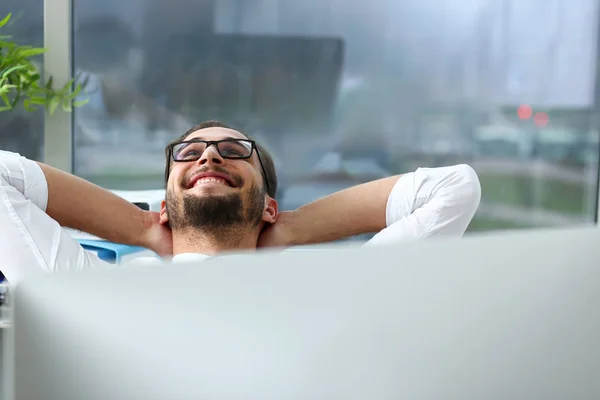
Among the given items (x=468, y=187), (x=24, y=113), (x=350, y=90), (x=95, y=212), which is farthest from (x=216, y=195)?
(x=350, y=90)

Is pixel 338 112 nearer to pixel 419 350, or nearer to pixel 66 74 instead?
pixel 66 74

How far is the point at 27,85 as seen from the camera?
2.64 metres

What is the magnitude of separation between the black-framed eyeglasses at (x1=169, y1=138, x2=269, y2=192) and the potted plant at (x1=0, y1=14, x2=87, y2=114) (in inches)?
31.1

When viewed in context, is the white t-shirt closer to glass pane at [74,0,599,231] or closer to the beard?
the beard

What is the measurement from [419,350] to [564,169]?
4282mm

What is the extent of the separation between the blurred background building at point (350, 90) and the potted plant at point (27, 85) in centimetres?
19

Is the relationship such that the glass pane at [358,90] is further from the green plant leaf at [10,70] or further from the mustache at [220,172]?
the mustache at [220,172]

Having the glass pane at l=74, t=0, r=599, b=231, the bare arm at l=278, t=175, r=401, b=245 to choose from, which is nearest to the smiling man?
the bare arm at l=278, t=175, r=401, b=245

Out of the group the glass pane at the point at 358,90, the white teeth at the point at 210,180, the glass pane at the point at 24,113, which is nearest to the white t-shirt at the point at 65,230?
the white teeth at the point at 210,180

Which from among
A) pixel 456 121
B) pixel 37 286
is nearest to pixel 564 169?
pixel 456 121

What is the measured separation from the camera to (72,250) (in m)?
1.69

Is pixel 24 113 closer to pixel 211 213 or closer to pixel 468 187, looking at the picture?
pixel 211 213

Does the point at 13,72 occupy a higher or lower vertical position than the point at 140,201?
higher

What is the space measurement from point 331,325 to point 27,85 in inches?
98.0
